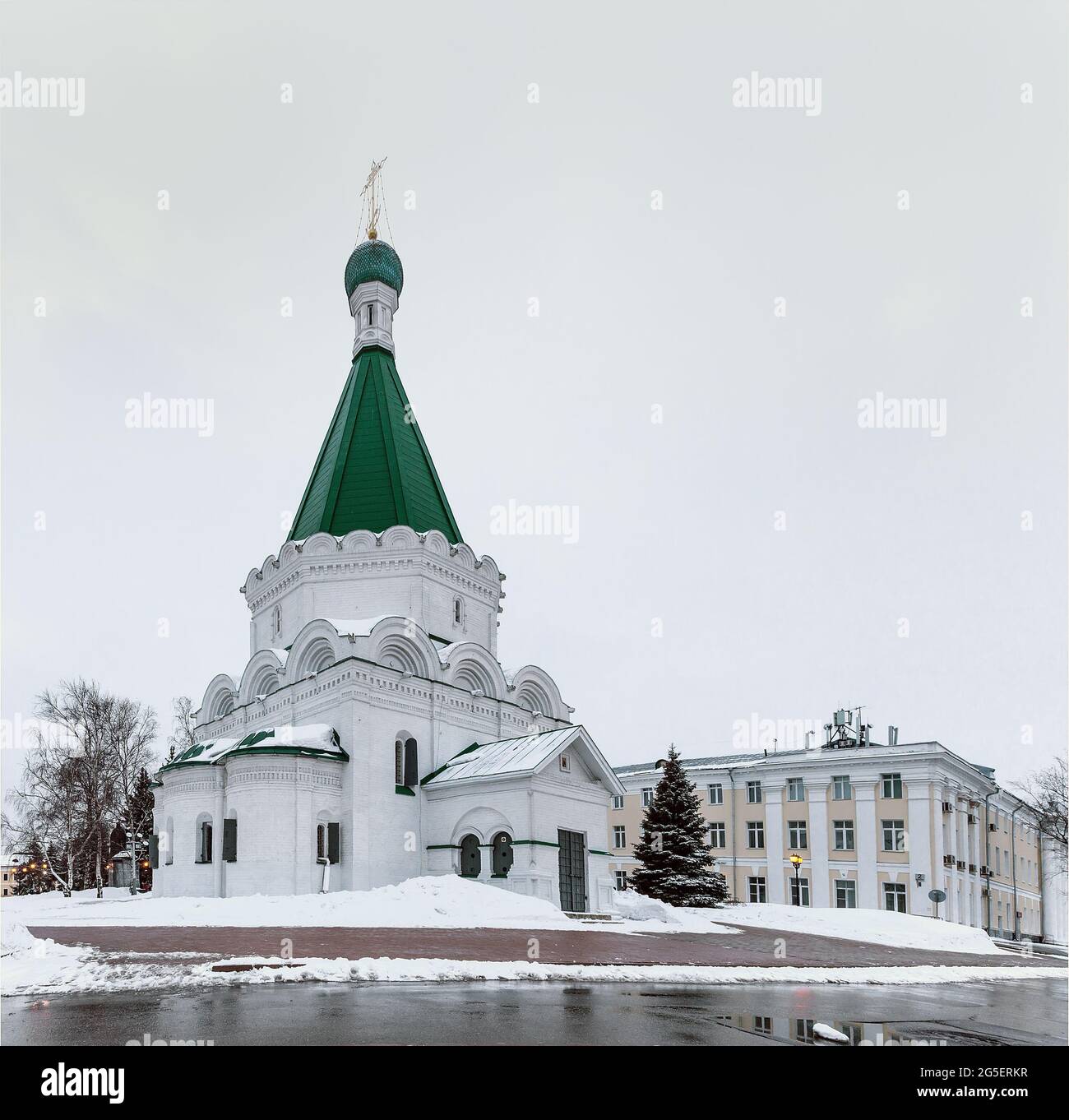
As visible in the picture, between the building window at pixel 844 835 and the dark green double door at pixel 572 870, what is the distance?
61.2ft

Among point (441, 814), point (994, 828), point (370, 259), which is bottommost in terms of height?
point (994, 828)

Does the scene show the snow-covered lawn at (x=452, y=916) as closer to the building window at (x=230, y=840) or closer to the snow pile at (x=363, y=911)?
the snow pile at (x=363, y=911)

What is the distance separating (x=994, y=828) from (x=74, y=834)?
125 feet

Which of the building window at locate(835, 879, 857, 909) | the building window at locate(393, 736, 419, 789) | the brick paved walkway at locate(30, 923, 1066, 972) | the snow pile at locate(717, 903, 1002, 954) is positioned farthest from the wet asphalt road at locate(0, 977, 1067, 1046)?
the building window at locate(835, 879, 857, 909)

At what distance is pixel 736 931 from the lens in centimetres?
1984

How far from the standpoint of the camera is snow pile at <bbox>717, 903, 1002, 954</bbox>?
2012 cm

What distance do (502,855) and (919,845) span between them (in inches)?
812

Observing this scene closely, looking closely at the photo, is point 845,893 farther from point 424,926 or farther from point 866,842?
point 424,926

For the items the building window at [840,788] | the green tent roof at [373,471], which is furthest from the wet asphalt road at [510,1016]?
the building window at [840,788]

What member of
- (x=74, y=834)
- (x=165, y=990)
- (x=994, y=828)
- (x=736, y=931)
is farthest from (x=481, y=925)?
(x=994, y=828)

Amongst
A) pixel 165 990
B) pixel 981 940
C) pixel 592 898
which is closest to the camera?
pixel 165 990

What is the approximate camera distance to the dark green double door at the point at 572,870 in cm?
2433
